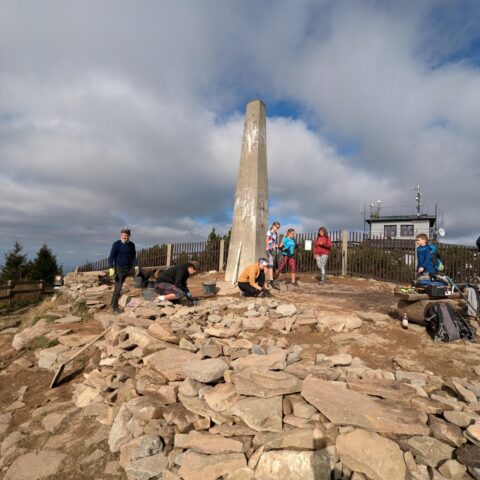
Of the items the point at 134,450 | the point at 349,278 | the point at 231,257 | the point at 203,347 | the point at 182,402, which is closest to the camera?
the point at 134,450

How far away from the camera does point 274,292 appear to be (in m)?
8.04

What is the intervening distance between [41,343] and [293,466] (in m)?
5.92

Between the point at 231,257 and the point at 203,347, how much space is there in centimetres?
552

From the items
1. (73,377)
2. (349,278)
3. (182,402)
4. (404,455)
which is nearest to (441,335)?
(404,455)

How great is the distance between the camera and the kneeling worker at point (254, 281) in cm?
737

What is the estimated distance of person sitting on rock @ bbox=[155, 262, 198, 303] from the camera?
6727mm

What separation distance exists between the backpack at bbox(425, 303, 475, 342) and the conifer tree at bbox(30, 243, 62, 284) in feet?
89.9

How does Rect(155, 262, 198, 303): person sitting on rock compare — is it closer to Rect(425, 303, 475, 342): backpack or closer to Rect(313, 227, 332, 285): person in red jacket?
Rect(313, 227, 332, 285): person in red jacket

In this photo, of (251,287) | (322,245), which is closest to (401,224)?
(322,245)

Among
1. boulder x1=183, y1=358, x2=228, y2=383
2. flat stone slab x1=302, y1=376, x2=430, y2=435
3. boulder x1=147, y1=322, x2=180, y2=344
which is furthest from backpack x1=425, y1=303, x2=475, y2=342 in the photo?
boulder x1=147, y1=322, x2=180, y2=344

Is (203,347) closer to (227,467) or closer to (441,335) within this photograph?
(227,467)

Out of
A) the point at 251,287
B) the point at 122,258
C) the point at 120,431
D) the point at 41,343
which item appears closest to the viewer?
the point at 120,431

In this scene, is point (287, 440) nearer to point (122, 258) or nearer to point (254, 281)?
point (254, 281)

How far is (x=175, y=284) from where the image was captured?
6910 millimetres
